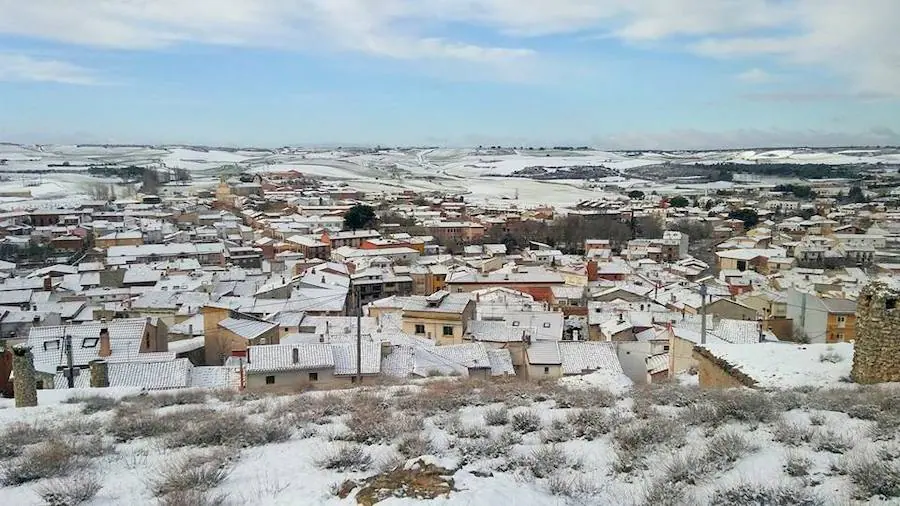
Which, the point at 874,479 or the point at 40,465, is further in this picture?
the point at 40,465

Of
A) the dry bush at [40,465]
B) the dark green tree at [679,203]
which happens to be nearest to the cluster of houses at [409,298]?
the dry bush at [40,465]

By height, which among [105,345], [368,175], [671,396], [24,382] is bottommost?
[105,345]

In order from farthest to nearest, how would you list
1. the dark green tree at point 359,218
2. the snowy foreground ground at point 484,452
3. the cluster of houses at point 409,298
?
the dark green tree at point 359,218 < the cluster of houses at point 409,298 < the snowy foreground ground at point 484,452

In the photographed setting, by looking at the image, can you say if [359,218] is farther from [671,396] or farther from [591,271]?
[671,396]

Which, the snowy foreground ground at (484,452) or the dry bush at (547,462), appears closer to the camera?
the snowy foreground ground at (484,452)

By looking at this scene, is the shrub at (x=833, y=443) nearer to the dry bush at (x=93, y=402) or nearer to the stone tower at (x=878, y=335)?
the stone tower at (x=878, y=335)

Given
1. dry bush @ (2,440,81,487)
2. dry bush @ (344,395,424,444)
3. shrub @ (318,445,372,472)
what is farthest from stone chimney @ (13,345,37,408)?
shrub @ (318,445,372,472)

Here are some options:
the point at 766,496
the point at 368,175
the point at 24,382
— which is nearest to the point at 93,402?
the point at 24,382

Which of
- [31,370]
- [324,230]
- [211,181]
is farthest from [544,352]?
[211,181]
